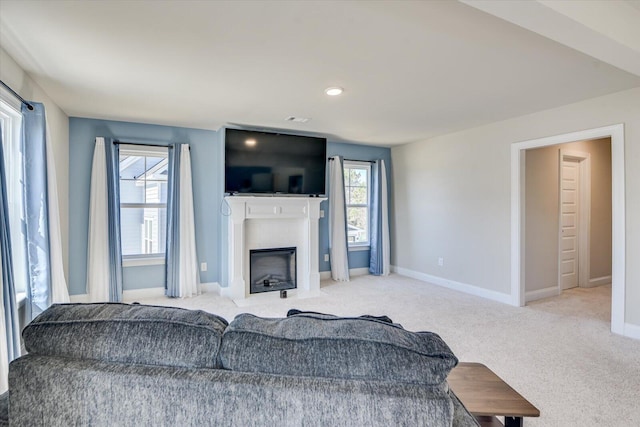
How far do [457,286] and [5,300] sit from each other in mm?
4883

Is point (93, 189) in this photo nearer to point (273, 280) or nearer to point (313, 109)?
point (273, 280)

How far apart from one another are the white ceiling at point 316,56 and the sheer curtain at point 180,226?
0.70m

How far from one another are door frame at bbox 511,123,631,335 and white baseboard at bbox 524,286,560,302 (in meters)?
0.30

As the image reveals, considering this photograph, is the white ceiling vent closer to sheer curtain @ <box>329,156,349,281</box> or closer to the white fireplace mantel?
the white fireplace mantel

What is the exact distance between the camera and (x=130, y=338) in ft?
2.98

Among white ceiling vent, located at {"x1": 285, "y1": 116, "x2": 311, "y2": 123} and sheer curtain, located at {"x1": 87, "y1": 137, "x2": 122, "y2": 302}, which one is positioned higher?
white ceiling vent, located at {"x1": 285, "y1": 116, "x2": 311, "y2": 123}

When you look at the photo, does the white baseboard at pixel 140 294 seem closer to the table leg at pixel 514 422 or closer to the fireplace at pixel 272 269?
the fireplace at pixel 272 269

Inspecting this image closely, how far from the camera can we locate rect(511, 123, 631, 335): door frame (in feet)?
10.4

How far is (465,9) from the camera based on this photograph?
1796mm

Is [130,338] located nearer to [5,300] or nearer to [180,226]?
[5,300]

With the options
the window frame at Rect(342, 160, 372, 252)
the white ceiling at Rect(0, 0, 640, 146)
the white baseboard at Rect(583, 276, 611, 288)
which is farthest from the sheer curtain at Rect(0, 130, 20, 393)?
the white baseboard at Rect(583, 276, 611, 288)

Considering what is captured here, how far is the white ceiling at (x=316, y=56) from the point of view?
1.80 m

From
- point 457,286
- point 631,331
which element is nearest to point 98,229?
point 457,286

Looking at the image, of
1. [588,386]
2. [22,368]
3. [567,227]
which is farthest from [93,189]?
[567,227]
